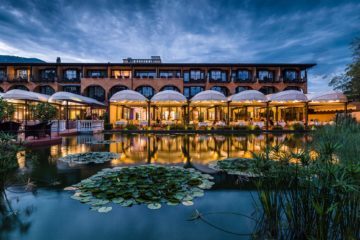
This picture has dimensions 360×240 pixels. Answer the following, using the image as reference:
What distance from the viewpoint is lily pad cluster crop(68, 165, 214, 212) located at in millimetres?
3178

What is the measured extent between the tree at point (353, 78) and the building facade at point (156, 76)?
1122cm

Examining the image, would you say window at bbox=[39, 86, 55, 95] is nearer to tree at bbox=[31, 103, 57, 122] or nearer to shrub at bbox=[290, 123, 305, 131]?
tree at bbox=[31, 103, 57, 122]

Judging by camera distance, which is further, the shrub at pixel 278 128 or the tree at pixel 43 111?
the shrub at pixel 278 128

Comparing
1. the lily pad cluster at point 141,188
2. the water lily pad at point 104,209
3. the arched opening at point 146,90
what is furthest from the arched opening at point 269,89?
the water lily pad at point 104,209

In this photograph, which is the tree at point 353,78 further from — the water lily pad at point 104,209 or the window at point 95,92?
the window at point 95,92

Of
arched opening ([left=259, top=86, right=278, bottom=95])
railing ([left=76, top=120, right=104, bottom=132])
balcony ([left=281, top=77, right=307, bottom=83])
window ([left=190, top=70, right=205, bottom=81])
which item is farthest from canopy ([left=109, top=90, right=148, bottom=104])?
balcony ([left=281, top=77, right=307, bottom=83])

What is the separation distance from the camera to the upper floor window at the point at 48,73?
2886cm

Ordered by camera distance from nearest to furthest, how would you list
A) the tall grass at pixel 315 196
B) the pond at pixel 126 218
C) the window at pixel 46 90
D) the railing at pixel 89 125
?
the tall grass at pixel 315 196
the pond at pixel 126 218
the railing at pixel 89 125
the window at pixel 46 90

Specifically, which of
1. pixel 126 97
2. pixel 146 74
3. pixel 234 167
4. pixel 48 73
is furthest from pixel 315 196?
pixel 48 73

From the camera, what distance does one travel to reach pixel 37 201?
3.25 m

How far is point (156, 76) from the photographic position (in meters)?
28.2

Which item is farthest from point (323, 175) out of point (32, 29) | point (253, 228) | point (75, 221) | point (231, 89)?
point (32, 29)

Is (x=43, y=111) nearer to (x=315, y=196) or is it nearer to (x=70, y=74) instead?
(x=315, y=196)

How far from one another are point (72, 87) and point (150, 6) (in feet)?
57.6
